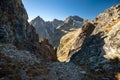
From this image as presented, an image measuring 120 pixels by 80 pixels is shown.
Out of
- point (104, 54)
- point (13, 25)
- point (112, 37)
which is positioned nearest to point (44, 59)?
point (13, 25)

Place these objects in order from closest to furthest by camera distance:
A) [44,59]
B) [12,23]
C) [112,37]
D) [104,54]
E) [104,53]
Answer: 1. [104,54]
2. [12,23]
3. [104,53]
4. [44,59]
5. [112,37]

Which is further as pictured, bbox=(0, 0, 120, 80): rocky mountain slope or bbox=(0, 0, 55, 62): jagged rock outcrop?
bbox=(0, 0, 55, 62): jagged rock outcrop

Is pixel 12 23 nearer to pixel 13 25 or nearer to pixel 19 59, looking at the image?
pixel 13 25

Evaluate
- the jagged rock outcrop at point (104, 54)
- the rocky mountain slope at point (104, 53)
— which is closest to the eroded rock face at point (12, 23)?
the rocky mountain slope at point (104, 53)

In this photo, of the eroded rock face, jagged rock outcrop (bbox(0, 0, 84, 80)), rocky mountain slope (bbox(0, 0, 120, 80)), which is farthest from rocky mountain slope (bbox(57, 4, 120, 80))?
the eroded rock face

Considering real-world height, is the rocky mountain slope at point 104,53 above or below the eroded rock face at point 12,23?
below

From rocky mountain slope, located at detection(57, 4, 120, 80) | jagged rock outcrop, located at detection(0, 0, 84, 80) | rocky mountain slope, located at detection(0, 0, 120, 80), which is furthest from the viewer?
rocky mountain slope, located at detection(57, 4, 120, 80)

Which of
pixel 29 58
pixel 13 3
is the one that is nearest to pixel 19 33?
pixel 13 3

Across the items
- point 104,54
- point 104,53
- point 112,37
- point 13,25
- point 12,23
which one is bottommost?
point 104,54

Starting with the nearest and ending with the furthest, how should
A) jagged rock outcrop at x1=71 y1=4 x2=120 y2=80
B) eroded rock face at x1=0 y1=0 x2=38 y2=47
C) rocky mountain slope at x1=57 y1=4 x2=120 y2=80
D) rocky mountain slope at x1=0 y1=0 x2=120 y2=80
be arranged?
rocky mountain slope at x1=0 y1=0 x2=120 y2=80
jagged rock outcrop at x1=71 y1=4 x2=120 y2=80
rocky mountain slope at x1=57 y1=4 x2=120 y2=80
eroded rock face at x1=0 y1=0 x2=38 y2=47

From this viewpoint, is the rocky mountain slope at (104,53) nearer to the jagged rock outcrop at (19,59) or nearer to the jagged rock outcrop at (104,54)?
the jagged rock outcrop at (104,54)

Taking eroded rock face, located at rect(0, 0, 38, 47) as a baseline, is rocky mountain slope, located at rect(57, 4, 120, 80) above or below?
below

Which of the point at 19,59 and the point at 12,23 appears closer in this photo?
the point at 19,59

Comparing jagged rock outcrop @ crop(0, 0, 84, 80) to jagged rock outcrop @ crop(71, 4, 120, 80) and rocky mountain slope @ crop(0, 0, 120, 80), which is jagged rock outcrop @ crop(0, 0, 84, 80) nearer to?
rocky mountain slope @ crop(0, 0, 120, 80)
